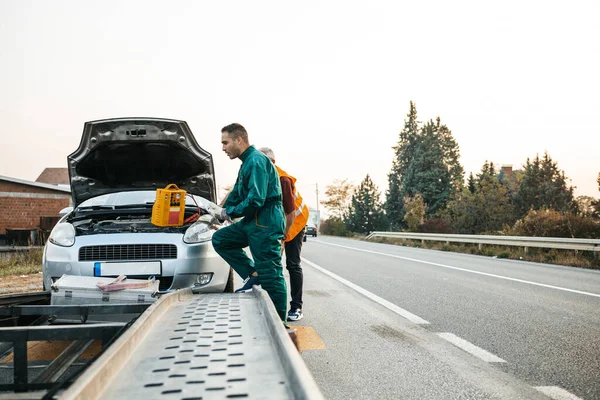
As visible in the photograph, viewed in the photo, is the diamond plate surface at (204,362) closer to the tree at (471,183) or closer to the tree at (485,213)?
the tree at (485,213)

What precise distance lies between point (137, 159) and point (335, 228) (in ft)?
185

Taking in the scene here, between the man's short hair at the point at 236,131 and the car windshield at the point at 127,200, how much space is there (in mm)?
1365

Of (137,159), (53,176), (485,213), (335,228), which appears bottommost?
(335,228)

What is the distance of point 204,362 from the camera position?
6.75 ft

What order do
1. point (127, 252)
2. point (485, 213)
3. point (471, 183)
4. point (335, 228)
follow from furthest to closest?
point (335, 228), point (471, 183), point (485, 213), point (127, 252)

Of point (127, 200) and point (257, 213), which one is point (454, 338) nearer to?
point (257, 213)

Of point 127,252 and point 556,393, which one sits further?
point 127,252

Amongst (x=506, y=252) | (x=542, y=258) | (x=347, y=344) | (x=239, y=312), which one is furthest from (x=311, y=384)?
(x=506, y=252)

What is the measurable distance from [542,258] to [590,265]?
2175mm

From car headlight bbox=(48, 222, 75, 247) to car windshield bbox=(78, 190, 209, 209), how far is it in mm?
709

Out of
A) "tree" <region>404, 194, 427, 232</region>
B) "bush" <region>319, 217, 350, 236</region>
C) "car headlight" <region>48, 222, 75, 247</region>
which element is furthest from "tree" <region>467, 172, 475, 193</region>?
"car headlight" <region>48, 222, 75, 247</region>

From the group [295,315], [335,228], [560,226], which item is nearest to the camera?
[295,315]

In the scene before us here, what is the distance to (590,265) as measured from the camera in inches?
551

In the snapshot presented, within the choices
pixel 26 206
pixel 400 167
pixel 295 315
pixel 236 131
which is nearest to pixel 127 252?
pixel 236 131
